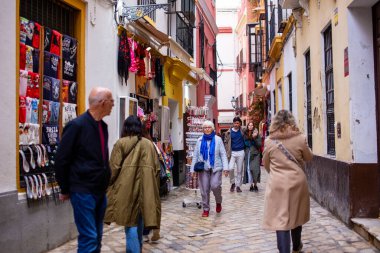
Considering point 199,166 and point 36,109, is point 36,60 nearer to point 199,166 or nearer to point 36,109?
point 36,109

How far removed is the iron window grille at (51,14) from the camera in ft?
20.7

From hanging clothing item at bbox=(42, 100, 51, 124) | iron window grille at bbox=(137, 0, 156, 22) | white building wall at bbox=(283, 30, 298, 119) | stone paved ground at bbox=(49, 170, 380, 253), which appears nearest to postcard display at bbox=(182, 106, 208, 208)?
stone paved ground at bbox=(49, 170, 380, 253)

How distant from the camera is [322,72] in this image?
31.3 feet

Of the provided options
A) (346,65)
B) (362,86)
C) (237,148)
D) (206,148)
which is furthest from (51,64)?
(237,148)

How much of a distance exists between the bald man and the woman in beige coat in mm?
1880

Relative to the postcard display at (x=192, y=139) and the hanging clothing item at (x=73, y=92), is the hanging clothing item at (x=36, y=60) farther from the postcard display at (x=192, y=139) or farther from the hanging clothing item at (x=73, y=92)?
the postcard display at (x=192, y=139)

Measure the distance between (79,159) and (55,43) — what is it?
307 centimetres

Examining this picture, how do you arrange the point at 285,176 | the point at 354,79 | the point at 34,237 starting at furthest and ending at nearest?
the point at 354,79, the point at 34,237, the point at 285,176

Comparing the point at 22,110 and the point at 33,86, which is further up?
the point at 33,86

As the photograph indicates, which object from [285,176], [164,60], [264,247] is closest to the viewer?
[285,176]

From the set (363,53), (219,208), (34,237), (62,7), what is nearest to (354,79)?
(363,53)

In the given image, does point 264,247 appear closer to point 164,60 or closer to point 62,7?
point 62,7

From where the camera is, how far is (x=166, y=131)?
1279 centimetres

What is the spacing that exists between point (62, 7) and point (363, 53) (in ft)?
14.2
